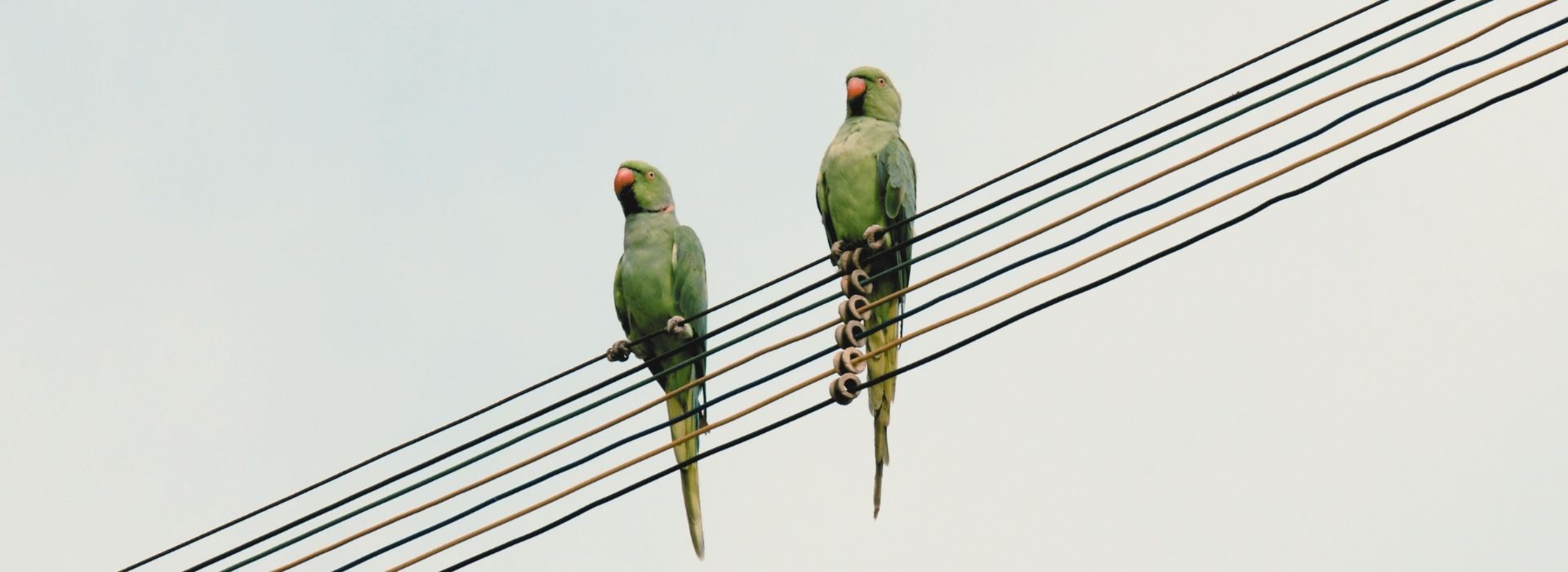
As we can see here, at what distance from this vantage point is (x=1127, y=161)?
4930 millimetres

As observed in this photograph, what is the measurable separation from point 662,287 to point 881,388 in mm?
1261

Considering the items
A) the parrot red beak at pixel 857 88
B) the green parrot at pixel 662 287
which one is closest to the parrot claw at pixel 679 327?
the green parrot at pixel 662 287

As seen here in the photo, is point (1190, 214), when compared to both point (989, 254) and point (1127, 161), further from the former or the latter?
point (989, 254)

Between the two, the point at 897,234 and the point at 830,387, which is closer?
the point at 830,387

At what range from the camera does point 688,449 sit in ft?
23.9

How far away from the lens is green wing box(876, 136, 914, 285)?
7211 mm

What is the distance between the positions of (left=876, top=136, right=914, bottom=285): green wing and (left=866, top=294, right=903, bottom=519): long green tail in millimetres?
210

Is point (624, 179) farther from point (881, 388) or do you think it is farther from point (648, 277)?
point (881, 388)

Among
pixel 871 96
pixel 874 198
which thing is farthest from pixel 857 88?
pixel 874 198

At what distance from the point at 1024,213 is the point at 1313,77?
894mm

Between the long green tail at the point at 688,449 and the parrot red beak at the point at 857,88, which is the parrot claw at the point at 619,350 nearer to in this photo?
the long green tail at the point at 688,449

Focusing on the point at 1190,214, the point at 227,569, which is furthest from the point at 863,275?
the point at 227,569

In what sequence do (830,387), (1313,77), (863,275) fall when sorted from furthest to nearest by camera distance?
(863,275) → (830,387) → (1313,77)

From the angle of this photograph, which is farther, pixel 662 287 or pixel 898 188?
pixel 662 287
